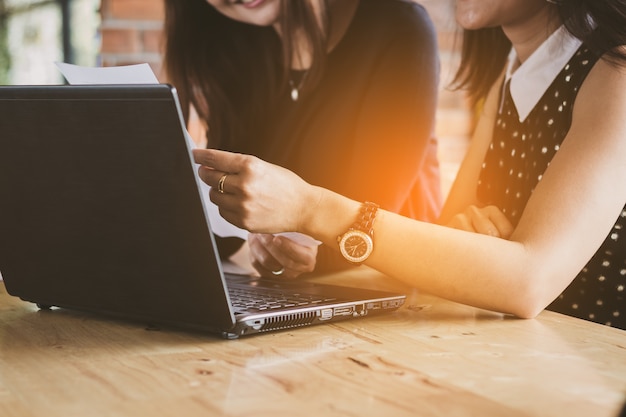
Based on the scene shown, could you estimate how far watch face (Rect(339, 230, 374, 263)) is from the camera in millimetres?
881

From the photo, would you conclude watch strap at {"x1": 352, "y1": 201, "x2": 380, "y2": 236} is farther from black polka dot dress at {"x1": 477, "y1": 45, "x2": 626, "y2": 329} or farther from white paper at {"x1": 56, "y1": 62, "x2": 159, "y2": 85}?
black polka dot dress at {"x1": 477, "y1": 45, "x2": 626, "y2": 329}

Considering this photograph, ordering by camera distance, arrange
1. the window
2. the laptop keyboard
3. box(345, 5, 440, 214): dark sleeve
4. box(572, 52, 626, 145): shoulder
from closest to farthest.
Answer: the laptop keyboard
box(572, 52, 626, 145): shoulder
box(345, 5, 440, 214): dark sleeve
the window

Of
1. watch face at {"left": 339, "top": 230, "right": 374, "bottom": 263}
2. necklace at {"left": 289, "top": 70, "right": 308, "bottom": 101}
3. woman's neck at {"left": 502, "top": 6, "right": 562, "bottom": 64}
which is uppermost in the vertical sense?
woman's neck at {"left": 502, "top": 6, "right": 562, "bottom": 64}

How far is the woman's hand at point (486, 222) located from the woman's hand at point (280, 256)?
23 cm

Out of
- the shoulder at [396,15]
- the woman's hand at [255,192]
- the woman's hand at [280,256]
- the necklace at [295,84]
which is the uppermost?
the shoulder at [396,15]

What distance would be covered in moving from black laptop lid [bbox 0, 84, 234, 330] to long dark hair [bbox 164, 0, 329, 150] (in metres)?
0.89

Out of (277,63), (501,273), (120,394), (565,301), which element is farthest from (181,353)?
(277,63)

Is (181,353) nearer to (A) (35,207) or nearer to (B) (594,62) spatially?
(A) (35,207)

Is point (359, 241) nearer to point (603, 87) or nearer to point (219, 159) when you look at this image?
point (219, 159)

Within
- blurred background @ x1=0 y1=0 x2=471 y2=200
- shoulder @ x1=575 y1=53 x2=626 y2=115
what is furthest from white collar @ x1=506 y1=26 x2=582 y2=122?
blurred background @ x1=0 y1=0 x2=471 y2=200

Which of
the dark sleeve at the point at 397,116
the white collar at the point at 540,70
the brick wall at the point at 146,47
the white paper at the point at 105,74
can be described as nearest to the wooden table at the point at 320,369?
the white paper at the point at 105,74

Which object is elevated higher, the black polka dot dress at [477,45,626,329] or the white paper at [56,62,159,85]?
the white paper at [56,62,159,85]

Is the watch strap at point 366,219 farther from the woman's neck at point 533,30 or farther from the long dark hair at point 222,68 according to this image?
the long dark hair at point 222,68

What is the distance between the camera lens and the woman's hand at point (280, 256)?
114 centimetres
